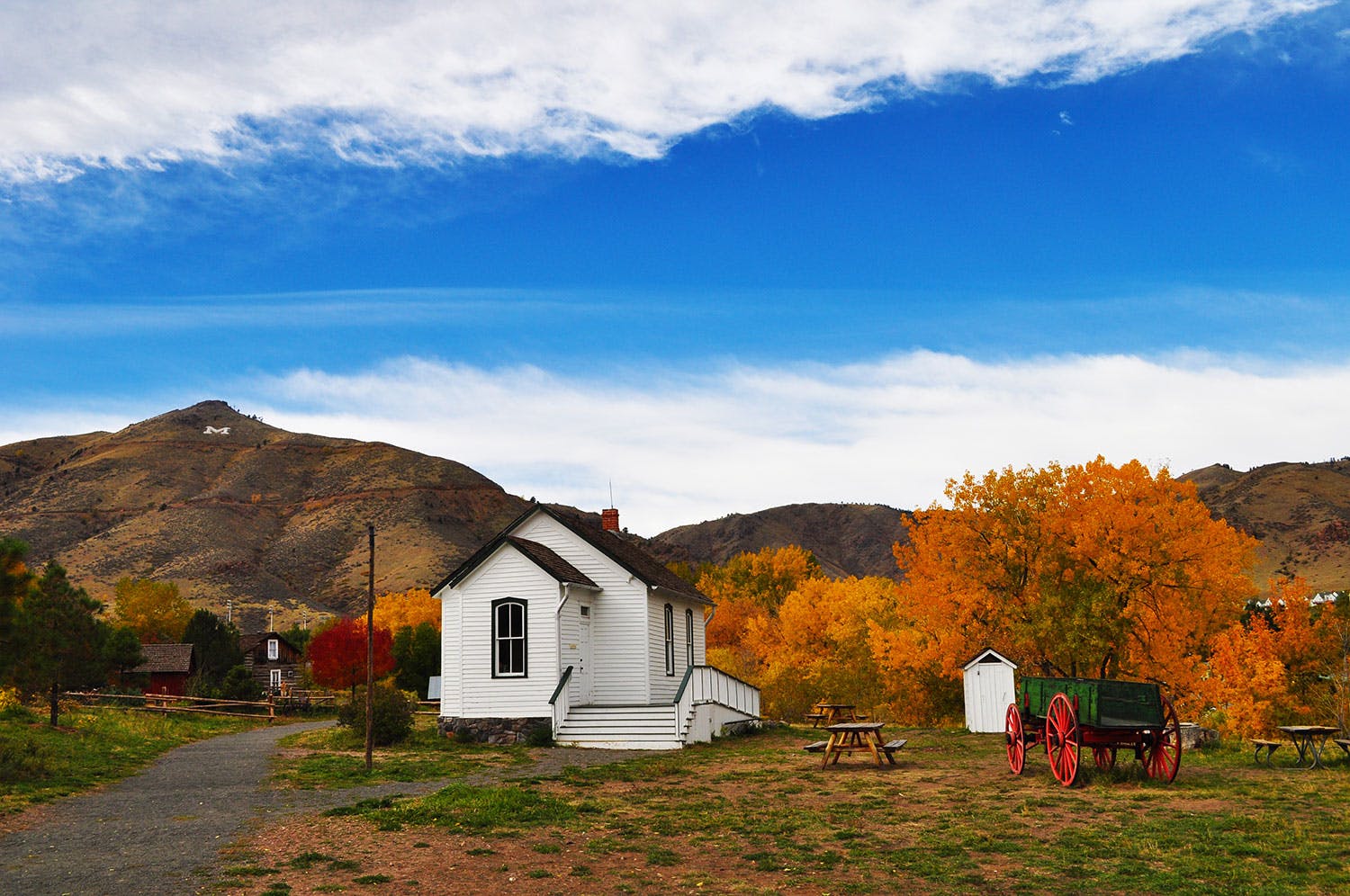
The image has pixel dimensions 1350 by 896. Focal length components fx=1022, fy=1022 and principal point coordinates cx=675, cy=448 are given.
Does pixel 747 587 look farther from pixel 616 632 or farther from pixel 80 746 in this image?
pixel 80 746

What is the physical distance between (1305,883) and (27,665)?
78.6 feet

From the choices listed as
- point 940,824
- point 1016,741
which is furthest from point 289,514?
point 940,824

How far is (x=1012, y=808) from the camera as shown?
14555 mm

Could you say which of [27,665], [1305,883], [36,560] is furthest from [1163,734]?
[36,560]

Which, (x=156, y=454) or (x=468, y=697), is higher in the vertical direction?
(x=156, y=454)

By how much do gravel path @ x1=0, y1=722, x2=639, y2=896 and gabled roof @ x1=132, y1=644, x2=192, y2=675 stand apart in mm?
39285

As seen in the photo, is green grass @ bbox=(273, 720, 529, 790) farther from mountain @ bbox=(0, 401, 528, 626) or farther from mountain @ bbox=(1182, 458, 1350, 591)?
mountain @ bbox=(1182, 458, 1350, 591)

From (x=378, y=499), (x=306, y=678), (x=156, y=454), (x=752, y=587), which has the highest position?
(x=156, y=454)

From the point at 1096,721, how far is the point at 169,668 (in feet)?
183

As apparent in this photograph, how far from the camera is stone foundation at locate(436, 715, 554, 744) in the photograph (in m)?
26.9

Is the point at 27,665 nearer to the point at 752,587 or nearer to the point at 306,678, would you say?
the point at 306,678

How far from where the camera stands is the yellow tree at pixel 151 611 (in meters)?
75.7

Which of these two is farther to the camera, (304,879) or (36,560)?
(36,560)

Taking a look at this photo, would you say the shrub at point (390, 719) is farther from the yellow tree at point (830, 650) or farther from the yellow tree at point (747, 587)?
the yellow tree at point (747, 587)
